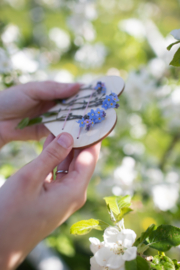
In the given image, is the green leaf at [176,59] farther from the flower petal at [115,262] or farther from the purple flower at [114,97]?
the flower petal at [115,262]

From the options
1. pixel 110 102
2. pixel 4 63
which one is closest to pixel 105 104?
pixel 110 102

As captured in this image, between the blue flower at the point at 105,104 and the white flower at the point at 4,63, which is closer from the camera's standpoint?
the blue flower at the point at 105,104

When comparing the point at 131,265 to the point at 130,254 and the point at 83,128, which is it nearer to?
the point at 130,254

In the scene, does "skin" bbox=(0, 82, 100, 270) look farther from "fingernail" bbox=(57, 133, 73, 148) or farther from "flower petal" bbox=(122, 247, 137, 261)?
"flower petal" bbox=(122, 247, 137, 261)

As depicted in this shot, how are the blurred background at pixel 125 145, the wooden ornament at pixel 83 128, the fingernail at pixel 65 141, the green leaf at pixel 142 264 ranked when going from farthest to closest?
the blurred background at pixel 125 145 → the wooden ornament at pixel 83 128 → the fingernail at pixel 65 141 → the green leaf at pixel 142 264

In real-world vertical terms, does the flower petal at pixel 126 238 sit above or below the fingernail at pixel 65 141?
below

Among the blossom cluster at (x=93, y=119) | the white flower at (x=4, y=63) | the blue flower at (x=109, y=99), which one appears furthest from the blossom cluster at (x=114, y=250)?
the white flower at (x=4, y=63)

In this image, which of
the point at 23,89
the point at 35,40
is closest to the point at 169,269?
the point at 23,89
